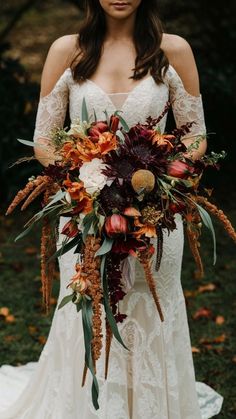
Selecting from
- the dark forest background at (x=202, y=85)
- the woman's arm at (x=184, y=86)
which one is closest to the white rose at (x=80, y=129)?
the woman's arm at (x=184, y=86)

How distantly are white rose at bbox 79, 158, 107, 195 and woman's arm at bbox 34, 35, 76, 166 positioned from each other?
2.46 feet

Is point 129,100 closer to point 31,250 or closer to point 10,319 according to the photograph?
point 10,319

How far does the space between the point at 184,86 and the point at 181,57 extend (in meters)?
0.14

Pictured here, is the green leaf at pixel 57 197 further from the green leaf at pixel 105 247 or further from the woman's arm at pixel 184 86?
the woman's arm at pixel 184 86

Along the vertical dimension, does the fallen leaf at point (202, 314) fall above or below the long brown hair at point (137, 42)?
below

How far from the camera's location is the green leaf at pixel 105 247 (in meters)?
2.98

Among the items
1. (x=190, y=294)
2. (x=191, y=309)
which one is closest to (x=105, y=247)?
(x=191, y=309)

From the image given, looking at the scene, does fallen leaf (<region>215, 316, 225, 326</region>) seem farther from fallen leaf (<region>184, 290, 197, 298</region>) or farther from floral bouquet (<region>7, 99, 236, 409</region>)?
floral bouquet (<region>7, 99, 236, 409</region>)

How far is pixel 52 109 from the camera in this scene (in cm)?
388

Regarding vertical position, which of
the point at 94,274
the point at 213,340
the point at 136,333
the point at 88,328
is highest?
the point at 94,274

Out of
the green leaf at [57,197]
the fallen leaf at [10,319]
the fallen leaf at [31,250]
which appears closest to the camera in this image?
the green leaf at [57,197]

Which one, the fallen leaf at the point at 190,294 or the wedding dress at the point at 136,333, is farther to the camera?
the fallen leaf at the point at 190,294

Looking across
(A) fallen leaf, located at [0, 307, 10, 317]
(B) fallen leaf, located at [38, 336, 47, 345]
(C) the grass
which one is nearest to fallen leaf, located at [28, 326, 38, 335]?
(C) the grass

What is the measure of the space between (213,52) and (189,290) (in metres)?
3.82
